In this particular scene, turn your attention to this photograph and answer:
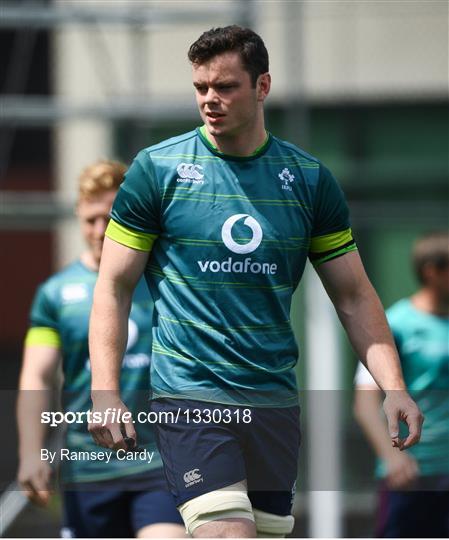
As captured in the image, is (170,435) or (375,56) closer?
(170,435)

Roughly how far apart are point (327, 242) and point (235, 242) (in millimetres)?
353

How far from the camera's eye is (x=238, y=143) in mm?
3803

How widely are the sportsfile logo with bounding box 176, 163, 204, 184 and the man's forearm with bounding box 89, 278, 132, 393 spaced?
1.20ft

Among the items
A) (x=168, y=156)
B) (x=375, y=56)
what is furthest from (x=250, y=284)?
(x=375, y=56)

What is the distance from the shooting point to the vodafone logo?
147 inches

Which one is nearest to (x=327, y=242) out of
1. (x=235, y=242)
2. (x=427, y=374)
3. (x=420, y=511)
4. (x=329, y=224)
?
(x=329, y=224)

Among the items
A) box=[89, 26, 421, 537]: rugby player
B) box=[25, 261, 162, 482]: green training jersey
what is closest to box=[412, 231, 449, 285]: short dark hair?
box=[25, 261, 162, 482]: green training jersey

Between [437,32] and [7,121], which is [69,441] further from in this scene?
[437,32]

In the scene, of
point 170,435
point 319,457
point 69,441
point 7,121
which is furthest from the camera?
point 7,121

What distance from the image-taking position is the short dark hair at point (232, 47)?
3.71 meters

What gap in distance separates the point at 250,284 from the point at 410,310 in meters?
2.20

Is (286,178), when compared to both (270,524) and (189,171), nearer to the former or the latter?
(189,171)

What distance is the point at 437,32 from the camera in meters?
9.74

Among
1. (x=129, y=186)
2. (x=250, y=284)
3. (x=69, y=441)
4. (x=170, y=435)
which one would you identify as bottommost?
(x=69, y=441)
